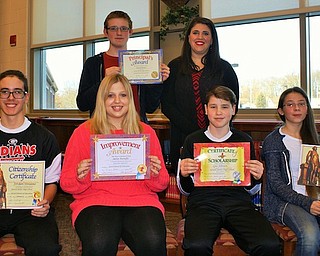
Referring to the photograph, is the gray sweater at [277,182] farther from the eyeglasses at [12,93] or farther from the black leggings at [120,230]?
the eyeglasses at [12,93]

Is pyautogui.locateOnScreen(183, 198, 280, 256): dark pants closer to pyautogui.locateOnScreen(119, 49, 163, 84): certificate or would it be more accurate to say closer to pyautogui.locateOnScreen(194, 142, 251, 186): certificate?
pyautogui.locateOnScreen(194, 142, 251, 186): certificate

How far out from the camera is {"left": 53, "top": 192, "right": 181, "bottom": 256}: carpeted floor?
3.16 m

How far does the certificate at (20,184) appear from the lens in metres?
2.04

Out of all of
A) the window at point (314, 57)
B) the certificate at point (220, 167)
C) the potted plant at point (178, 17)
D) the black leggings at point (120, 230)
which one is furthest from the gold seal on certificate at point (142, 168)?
the potted plant at point (178, 17)

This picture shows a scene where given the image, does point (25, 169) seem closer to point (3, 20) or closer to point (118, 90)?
point (118, 90)

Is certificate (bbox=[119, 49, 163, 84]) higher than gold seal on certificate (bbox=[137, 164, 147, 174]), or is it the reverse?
certificate (bbox=[119, 49, 163, 84])

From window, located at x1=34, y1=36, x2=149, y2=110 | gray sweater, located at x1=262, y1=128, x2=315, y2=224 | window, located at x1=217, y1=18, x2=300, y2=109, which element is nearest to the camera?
gray sweater, located at x1=262, y1=128, x2=315, y2=224

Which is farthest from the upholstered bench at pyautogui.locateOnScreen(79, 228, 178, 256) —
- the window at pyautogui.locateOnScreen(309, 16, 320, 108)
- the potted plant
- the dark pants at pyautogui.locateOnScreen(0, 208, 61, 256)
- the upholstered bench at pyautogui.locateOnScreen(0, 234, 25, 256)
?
the potted plant

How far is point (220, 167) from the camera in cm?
219

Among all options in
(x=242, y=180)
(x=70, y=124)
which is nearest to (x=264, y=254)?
(x=242, y=180)

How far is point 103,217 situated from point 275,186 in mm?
1067

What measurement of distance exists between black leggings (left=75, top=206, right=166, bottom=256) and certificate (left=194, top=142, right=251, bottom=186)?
0.34 m

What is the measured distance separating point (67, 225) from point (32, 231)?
6.40ft

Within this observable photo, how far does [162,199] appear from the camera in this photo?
451 cm
